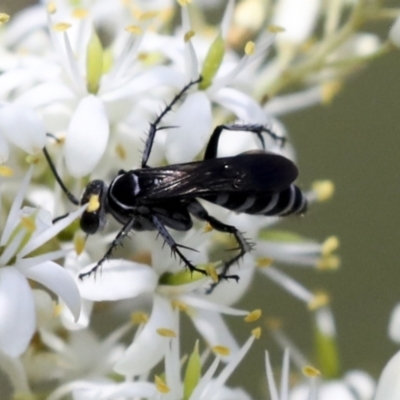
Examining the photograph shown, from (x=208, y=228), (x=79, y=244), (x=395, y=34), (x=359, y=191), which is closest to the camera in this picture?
(x=79, y=244)

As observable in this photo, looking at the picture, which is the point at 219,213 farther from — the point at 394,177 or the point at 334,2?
the point at 394,177

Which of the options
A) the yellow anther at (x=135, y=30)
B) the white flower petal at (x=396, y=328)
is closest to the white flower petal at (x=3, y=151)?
the yellow anther at (x=135, y=30)

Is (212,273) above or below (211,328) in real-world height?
above

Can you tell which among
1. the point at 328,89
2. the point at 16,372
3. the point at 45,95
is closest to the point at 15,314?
the point at 16,372

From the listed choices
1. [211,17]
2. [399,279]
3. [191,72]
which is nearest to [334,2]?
[191,72]

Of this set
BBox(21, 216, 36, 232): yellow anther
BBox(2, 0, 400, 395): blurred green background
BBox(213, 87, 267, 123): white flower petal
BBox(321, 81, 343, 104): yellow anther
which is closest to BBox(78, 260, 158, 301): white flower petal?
BBox(21, 216, 36, 232): yellow anther

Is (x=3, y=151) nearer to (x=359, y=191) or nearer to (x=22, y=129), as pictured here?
(x=22, y=129)
